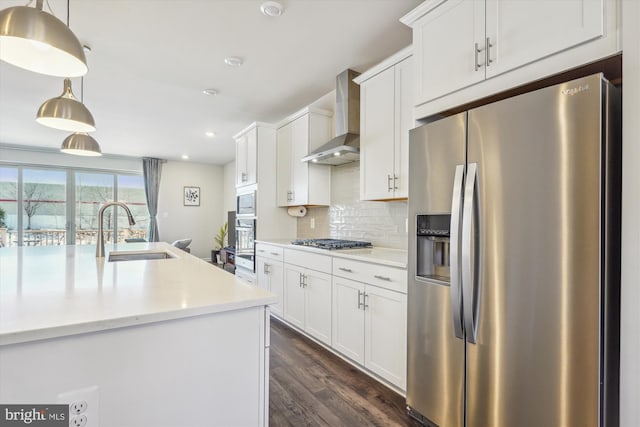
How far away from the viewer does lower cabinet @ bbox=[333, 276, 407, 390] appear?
2.01 meters

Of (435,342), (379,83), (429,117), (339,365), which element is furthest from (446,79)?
(339,365)

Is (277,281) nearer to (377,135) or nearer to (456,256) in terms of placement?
(377,135)

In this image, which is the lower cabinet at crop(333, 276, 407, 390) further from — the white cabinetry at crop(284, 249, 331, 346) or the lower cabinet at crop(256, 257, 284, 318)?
the lower cabinet at crop(256, 257, 284, 318)

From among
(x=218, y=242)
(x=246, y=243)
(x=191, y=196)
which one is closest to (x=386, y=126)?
(x=246, y=243)

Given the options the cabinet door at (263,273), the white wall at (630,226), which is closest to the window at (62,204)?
the cabinet door at (263,273)

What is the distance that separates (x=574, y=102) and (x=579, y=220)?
435 millimetres

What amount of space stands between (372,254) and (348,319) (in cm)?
55

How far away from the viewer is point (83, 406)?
33.0 inches

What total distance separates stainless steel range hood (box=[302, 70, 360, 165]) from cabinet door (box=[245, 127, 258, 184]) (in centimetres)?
Result: 118

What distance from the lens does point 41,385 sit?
2.60ft

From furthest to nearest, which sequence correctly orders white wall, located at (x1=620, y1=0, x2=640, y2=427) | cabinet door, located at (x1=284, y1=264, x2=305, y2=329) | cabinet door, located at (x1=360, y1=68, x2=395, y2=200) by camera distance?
1. cabinet door, located at (x1=284, y1=264, x2=305, y2=329)
2. cabinet door, located at (x1=360, y1=68, x2=395, y2=200)
3. white wall, located at (x1=620, y1=0, x2=640, y2=427)

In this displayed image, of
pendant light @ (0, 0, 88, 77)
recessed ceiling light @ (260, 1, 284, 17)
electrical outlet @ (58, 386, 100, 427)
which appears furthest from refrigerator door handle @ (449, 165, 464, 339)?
pendant light @ (0, 0, 88, 77)

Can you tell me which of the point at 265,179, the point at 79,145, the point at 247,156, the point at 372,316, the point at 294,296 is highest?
the point at 247,156

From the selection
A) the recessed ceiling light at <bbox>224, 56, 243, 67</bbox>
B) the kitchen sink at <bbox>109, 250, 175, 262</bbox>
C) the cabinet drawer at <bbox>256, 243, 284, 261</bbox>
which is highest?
the recessed ceiling light at <bbox>224, 56, 243, 67</bbox>
